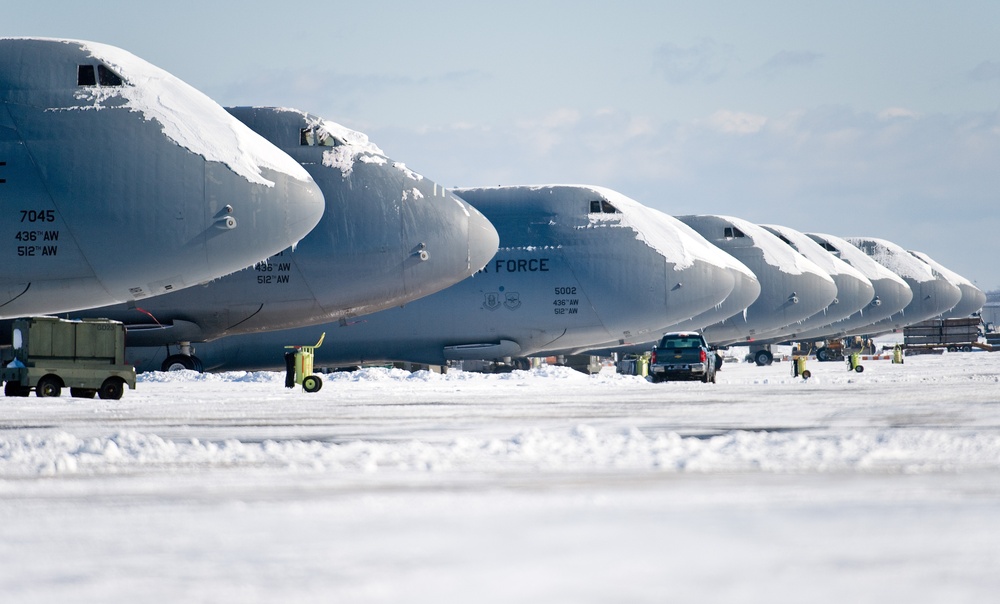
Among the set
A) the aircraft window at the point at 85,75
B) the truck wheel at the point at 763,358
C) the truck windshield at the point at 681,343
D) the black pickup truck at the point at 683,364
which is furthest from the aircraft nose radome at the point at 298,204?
the truck wheel at the point at 763,358

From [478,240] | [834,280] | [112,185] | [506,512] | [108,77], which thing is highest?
[108,77]

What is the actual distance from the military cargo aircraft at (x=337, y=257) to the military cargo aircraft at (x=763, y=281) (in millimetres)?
26866

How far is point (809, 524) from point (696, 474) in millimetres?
2534

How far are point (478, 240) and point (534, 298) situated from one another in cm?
793

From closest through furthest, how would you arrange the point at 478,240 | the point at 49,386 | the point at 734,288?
the point at 49,386 → the point at 478,240 → the point at 734,288

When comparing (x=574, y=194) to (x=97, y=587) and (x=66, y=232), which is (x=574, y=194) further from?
(x=97, y=587)

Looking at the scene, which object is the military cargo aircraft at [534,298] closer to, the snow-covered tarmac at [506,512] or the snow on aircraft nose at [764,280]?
the snow on aircraft nose at [764,280]

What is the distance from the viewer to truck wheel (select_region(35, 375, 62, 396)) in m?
23.3

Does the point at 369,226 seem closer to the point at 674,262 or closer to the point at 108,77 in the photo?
the point at 108,77

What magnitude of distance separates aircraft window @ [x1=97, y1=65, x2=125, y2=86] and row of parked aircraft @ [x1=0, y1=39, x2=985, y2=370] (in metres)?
0.04

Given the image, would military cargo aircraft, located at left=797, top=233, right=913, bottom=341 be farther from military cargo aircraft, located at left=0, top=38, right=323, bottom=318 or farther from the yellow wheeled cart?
military cargo aircraft, located at left=0, top=38, right=323, bottom=318

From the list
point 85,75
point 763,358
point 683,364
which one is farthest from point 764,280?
point 85,75

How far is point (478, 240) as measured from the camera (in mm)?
28969

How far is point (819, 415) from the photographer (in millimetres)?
16188
